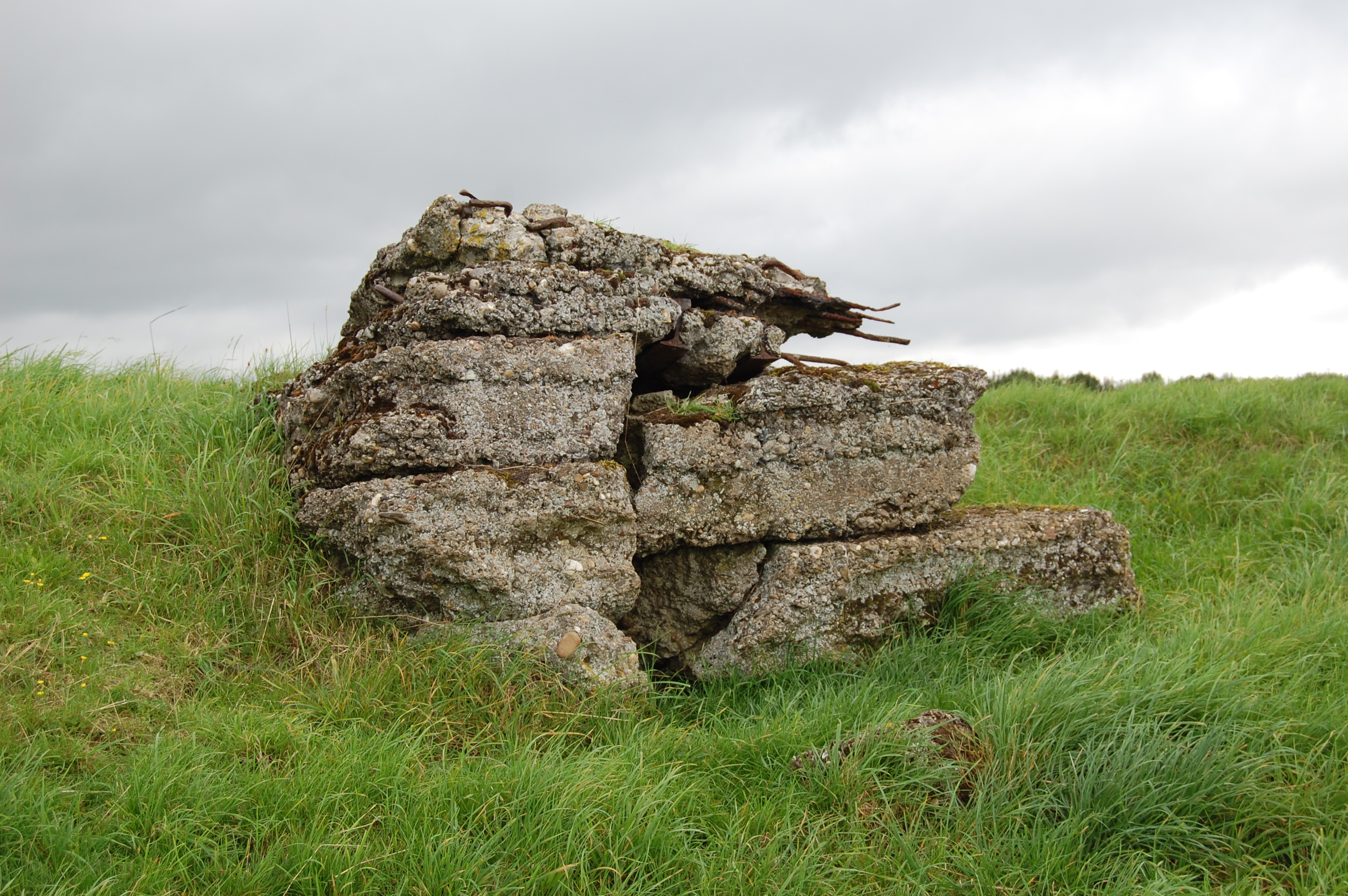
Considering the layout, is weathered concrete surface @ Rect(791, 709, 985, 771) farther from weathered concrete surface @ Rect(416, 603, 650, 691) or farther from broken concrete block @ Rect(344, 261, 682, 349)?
broken concrete block @ Rect(344, 261, 682, 349)

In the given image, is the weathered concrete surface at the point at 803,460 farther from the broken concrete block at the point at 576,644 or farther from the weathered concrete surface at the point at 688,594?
the broken concrete block at the point at 576,644

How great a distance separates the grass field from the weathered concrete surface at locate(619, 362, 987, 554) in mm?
739

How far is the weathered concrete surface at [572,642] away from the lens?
4.43 m

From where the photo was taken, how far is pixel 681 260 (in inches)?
231

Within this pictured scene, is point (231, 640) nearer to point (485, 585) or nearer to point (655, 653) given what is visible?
point (485, 585)

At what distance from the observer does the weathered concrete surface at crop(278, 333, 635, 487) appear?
187 inches

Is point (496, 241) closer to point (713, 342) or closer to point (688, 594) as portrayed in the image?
point (713, 342)

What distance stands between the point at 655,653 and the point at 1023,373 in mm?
9600

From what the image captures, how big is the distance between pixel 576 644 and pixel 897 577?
1.92 meters

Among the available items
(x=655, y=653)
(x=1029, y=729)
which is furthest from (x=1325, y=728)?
(x=655, y=653)

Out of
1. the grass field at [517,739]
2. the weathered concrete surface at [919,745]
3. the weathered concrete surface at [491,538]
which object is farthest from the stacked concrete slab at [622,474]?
the weathered concrete surface at [919,745]

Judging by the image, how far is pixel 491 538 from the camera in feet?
15.2

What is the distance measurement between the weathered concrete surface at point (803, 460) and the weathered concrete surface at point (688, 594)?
5.6 inches

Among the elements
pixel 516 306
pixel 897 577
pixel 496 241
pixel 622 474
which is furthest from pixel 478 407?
pixel 897 577
